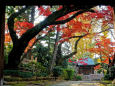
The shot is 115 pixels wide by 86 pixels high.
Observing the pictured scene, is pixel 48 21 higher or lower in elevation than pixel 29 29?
higher

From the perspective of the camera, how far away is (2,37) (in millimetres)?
4383

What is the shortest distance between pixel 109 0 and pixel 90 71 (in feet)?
87.8

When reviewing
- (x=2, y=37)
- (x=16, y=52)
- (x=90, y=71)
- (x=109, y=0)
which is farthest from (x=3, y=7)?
(x=90, y=71)

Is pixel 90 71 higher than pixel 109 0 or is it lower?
lower

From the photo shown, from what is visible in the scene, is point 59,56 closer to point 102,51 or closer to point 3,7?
point 102,51

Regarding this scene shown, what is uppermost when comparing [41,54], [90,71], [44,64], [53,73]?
[41,54]

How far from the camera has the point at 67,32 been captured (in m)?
15.0

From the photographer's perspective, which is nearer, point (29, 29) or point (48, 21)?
point (48, 21)

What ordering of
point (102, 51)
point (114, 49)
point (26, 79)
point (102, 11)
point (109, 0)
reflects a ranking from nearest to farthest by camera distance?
1. point (109, 0)
2. point (26, 79)
3. point (102, 11)
4. point (114, 49)
5. point (102, 51)

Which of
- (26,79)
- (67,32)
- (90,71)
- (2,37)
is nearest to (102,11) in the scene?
(67,32)

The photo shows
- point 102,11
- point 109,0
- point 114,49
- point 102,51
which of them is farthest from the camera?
point 102,51

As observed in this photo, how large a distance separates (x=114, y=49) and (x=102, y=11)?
215 inches

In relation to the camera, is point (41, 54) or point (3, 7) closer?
point (3, 7)

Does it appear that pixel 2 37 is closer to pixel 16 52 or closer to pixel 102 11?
pixel 16 52
